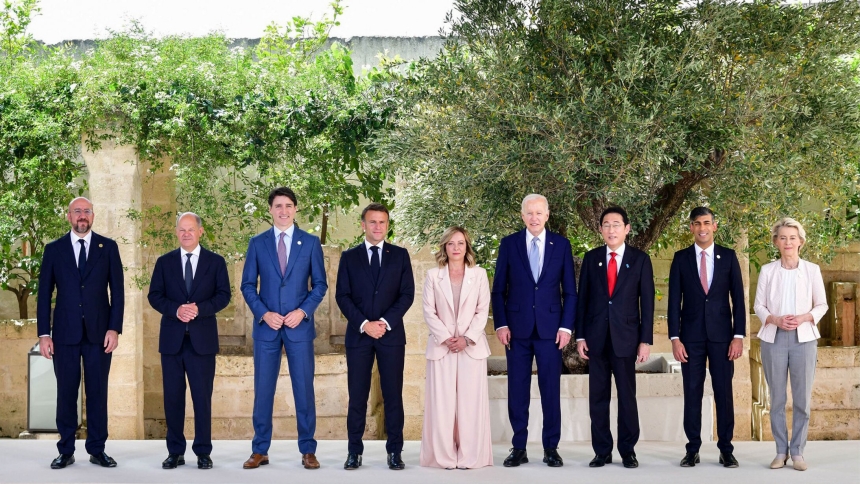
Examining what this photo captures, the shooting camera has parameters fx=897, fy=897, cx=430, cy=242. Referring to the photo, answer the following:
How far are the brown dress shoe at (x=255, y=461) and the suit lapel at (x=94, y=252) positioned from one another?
1.53m

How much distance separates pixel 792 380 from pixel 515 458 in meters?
1.76

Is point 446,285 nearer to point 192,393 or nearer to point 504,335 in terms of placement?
point 504,335

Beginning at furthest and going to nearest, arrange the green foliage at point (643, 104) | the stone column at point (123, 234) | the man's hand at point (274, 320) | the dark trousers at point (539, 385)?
the stone column at point (123, 234), the green foliage at point (643, 104), the dark trousers at point (539, 385), the man's hand at point (274, 320)

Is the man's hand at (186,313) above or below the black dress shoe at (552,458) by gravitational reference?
above

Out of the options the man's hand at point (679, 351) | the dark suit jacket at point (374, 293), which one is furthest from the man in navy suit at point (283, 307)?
the man's hand at point (679, 351)

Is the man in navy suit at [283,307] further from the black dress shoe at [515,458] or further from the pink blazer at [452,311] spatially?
the black dress shoe at [515,458]

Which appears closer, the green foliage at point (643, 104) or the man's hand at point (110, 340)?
the man's hand at point (110, 340)

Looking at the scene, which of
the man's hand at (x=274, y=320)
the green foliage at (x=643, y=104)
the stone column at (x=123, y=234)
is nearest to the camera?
the man's hand at (x=274, y=320)

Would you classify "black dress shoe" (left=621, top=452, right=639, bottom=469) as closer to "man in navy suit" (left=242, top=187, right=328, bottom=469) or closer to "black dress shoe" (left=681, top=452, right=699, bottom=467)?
"black dress shoe" (left=681, top=452, right=699, bottom=467)

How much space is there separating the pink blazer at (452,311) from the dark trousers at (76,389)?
2.04 meters

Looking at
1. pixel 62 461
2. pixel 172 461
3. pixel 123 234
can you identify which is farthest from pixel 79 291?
pixel 123 234

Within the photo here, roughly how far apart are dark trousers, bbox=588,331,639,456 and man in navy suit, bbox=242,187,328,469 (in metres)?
1.73

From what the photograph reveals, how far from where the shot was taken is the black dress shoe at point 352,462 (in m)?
5.46

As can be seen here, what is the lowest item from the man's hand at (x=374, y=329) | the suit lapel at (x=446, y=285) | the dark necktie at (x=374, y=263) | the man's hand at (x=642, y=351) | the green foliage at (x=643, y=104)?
the man's hand at (x=642, y=351)
